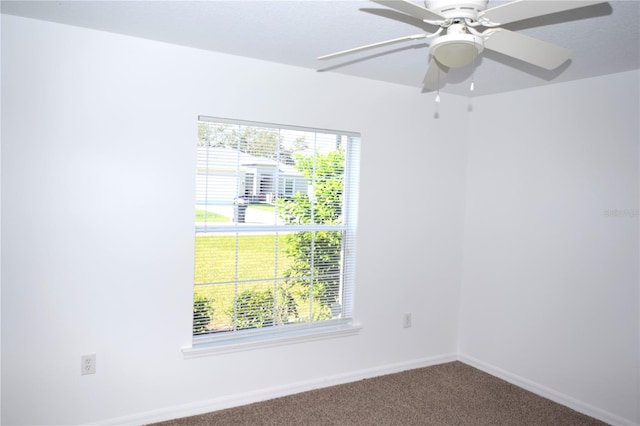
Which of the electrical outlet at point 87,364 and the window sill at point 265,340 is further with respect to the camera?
the window sill at point 265,340

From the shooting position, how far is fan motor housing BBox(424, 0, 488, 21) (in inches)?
61.7

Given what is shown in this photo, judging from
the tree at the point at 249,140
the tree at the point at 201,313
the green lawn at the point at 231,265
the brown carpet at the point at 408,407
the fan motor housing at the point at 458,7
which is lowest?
the brown carpet at the point at 408,407

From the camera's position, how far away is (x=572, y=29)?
7.30 feet

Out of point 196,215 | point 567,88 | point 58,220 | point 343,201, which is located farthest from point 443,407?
A: point 58,220

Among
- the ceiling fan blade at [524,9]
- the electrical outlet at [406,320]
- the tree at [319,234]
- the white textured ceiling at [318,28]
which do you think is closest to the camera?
the ceiling fan blade at [524,9]

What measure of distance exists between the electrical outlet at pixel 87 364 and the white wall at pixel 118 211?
3 cm

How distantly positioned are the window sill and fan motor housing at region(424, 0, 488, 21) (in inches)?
91.1

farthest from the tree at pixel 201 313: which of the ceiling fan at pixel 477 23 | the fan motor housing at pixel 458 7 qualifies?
the fan motor housing at pixel 458 7

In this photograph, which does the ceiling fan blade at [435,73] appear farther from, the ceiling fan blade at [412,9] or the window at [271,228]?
the window at [271,228]

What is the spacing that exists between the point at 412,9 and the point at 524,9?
0.37m

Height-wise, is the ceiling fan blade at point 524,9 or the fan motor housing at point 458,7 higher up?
the fan motor housing at point 458,7

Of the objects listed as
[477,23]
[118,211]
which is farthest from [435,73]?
[118,211]

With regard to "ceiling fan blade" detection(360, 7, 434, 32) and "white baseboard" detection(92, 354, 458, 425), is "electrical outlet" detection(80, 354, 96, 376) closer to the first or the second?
"white baseboard" detection(92, 354, 458, 425)

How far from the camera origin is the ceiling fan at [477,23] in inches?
57.9
